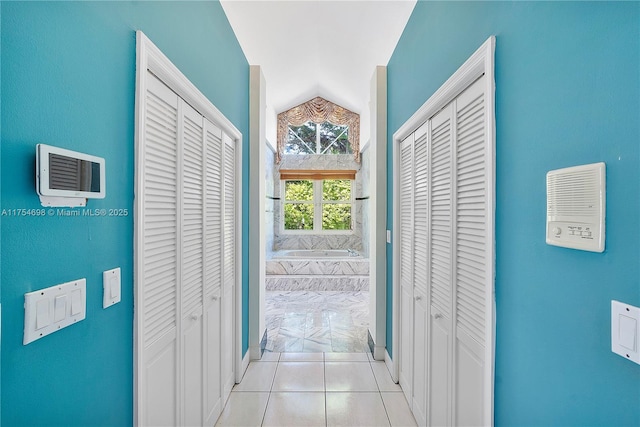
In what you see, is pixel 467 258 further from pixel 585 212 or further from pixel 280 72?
pixel 280 72

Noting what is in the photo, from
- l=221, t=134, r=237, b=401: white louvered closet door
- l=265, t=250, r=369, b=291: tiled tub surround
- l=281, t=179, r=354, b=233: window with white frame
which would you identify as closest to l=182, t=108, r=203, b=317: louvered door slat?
l=221, t=134, r=237, b=401: white louvered closet door

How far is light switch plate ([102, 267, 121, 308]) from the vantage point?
899mm

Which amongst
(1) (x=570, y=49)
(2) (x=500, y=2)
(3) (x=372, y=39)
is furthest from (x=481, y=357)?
(3) (x=372, y=39)

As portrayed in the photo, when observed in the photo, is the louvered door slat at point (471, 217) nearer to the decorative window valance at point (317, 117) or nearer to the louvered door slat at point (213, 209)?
the louvered door slat at point (213, 209)

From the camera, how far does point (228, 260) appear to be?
2119mm

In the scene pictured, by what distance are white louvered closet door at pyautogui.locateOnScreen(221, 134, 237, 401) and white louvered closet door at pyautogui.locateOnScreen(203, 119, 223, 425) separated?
0.26ft

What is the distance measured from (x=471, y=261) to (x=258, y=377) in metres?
1.95

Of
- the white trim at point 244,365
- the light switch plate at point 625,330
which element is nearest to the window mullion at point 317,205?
the white trim at point 244,365

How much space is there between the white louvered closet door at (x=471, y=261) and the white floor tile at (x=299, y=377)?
1190 millimetres

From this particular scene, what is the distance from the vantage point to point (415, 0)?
187cm

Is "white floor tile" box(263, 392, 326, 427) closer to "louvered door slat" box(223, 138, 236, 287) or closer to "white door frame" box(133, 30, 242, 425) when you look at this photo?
"louvered door slat" box(223, 138, 236, 287)

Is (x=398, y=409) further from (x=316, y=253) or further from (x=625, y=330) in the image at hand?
(x=316, y=253)

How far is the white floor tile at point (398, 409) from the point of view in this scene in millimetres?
1863

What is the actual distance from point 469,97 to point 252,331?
7.85ft
